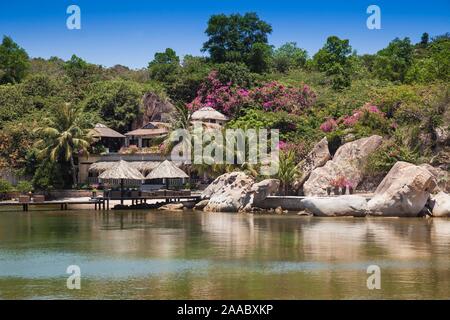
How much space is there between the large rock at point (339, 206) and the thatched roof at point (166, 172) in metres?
10.3

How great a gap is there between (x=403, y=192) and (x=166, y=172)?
15945mm

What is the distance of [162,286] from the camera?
64.6 feet

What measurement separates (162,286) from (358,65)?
54.1m

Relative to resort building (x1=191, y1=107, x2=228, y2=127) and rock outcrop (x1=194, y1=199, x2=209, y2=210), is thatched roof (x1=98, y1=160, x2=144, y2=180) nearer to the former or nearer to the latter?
rock outcrop (x1=194, y1=199, x2=209, y2=210)

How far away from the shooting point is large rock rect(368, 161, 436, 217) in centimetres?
3653

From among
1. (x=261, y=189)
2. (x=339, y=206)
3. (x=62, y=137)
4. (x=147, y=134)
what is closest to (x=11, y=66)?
(x=147, y=134)

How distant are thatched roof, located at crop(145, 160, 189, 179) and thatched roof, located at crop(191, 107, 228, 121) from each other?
974 centimetres

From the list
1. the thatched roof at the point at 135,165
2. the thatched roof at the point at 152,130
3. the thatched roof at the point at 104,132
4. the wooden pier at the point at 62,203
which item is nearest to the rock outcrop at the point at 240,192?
the wooden pier at the point at 62,203

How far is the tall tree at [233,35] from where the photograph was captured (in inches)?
2559

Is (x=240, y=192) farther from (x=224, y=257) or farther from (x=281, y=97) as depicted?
(x=224, y=257)

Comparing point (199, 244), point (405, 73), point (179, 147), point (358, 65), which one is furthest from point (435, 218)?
point (358, 65)

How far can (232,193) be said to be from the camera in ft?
140

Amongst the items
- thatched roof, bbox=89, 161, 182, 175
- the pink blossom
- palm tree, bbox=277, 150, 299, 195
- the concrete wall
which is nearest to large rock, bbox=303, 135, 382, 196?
palm tree, bbox=277, 150, 299, 195
